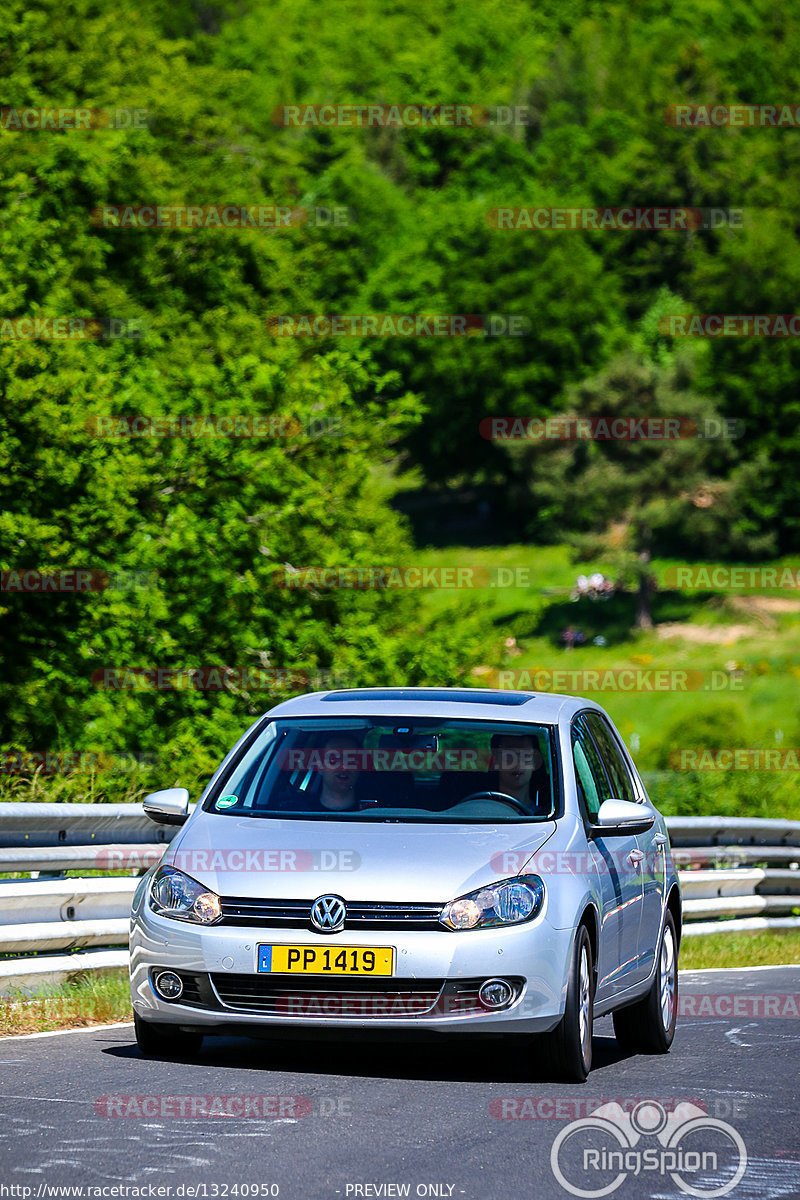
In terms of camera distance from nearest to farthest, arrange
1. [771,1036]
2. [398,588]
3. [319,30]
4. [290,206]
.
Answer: [771,1036]
[398,588]
[290,206]
[319,30]

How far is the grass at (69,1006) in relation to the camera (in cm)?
867

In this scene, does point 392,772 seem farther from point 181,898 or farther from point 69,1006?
point 69,1006

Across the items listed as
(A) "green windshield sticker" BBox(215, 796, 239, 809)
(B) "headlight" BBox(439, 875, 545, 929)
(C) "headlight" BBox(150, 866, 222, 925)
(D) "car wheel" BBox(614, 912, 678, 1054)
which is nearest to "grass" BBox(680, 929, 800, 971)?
(D) "car wheel" BBox(614, 912, 678, 1054)

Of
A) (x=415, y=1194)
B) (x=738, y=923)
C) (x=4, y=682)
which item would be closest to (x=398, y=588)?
(x=4, y=682)

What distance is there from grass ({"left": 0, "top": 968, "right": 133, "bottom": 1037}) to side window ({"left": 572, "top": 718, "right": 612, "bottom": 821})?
2.54 m

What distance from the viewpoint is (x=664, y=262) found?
4225 inches

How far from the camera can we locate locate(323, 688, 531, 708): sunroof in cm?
862

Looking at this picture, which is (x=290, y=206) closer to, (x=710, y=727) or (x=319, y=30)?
(x=710, y=727)

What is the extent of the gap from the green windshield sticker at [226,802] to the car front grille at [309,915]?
0.90 m

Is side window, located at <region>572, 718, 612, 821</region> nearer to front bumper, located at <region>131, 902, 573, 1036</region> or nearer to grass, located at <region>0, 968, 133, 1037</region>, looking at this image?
front bumper, located at <region>131, 902, 573, 1036</region>

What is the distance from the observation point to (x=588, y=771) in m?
8.48

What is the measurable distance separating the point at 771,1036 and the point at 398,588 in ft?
58.4

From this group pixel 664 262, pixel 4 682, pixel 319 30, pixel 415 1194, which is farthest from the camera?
pixel 319 30

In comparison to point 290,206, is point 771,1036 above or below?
below
